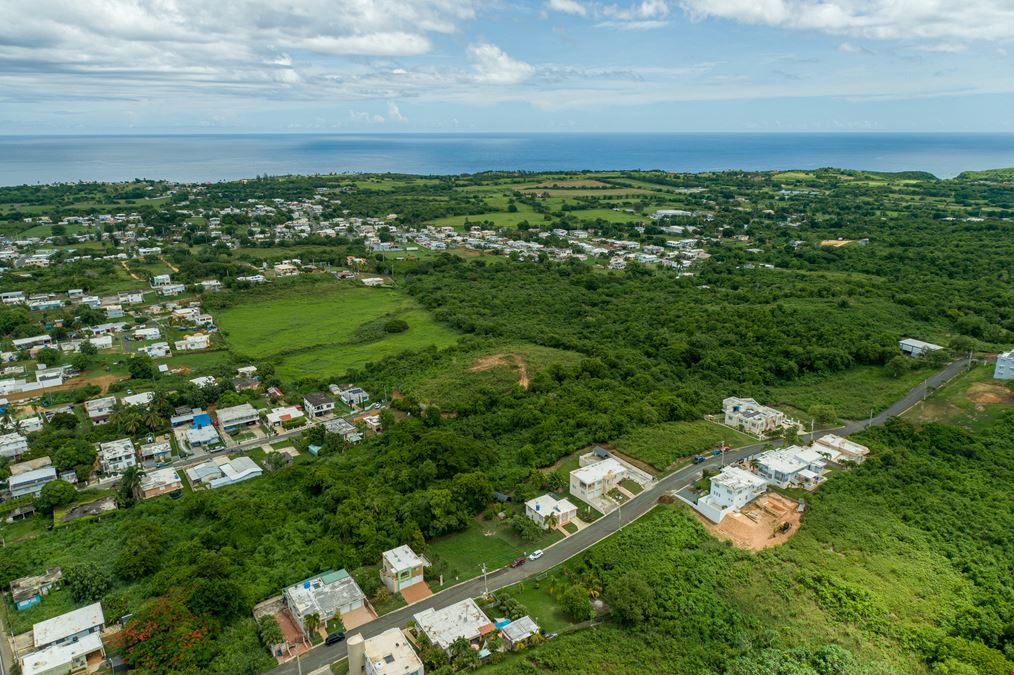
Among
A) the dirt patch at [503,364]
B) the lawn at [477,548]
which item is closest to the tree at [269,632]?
the lawn at [477,548]

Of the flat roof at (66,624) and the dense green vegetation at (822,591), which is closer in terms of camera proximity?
the dense green vegetation at (822,591)

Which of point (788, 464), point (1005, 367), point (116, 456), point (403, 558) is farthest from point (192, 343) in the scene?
point (1005, 367)

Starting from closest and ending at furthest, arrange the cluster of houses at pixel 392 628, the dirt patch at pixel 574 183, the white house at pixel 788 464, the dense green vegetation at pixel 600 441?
the cluster of houses at pixel 392 628 → the dense green vegetation at pixel 600 441 → the white house at pixel 788 464 → the dirt patch at pixel 574 183

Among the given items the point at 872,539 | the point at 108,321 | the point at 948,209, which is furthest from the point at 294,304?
the point at 948,209

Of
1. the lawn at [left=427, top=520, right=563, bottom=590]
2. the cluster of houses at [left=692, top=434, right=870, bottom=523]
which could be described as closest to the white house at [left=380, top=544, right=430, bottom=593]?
the lawn at [left=427, top=520, right=563, bottom=590]

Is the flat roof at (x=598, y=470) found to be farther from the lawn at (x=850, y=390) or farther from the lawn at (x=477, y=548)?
the lawn at (x=850, y=390)

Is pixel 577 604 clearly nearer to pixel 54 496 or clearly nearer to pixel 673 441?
pixel 673 441
